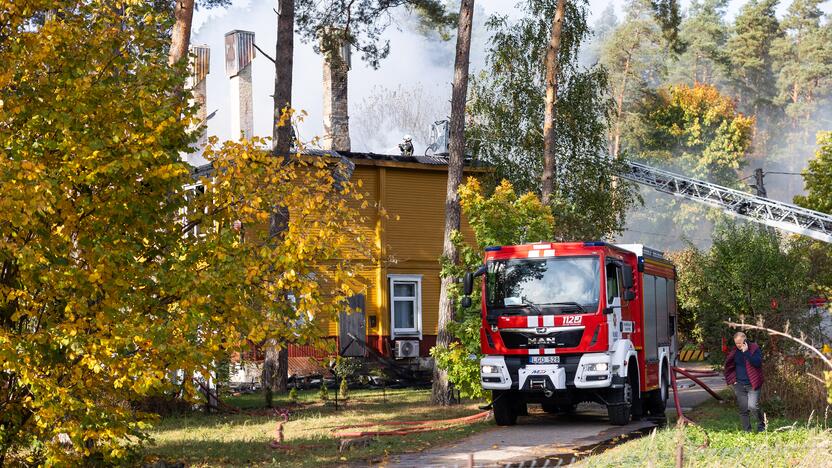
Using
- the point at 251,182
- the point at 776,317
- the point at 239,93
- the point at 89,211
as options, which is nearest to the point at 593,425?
the point at 776,317

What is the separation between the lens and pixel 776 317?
20.9 meters

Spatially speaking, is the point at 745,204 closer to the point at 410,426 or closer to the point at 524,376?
the point at 524,376

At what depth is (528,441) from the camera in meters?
16.2

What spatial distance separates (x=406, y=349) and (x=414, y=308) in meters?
1.99

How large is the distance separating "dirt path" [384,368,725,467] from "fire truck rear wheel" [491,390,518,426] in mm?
201

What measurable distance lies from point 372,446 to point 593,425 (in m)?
4.90

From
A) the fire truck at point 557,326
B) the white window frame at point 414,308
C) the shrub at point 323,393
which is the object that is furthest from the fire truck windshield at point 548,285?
the white window frame at point 414,308

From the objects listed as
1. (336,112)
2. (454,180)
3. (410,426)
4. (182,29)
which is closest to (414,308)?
(336,112)

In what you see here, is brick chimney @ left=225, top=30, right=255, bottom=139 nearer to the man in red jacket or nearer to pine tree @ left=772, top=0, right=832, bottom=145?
the man in red jacket

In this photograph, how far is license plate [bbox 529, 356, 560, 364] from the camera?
1761 centimetres

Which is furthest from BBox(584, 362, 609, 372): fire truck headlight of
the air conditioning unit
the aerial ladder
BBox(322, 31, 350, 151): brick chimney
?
the aerial ladder

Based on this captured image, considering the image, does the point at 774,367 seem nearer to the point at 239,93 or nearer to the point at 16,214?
the point at 16,214

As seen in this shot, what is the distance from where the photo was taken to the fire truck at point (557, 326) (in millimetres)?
17531

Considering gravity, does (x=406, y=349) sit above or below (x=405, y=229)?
below
